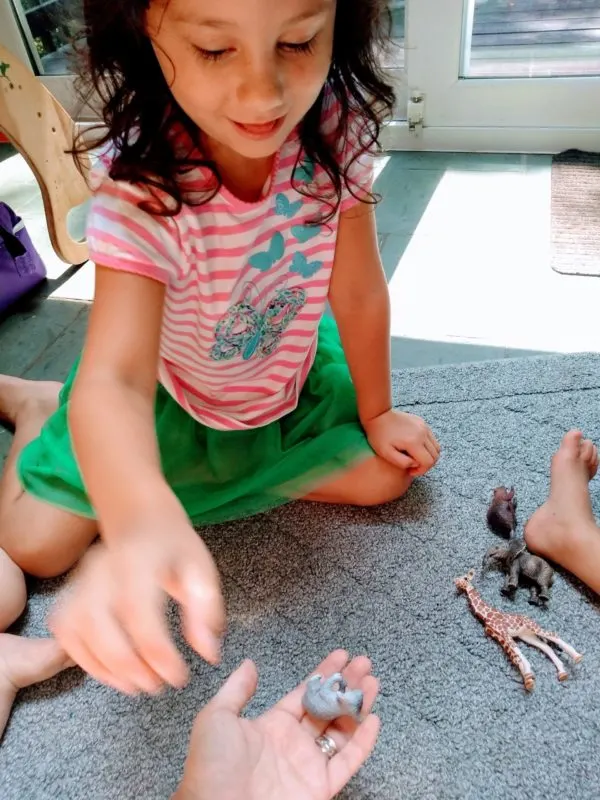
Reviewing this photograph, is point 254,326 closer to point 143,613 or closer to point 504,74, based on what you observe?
point 143,613

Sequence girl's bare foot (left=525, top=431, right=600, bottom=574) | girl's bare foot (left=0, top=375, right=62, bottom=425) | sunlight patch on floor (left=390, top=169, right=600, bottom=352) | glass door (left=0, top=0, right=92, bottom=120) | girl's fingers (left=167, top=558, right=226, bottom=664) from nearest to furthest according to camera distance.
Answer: girl's fingers (left=167, top=558, right=226, bottom=664) < girl's bare foot (left=525, top=431, right=600, bottom=574) < girl's bare foot (left=0, top=375, right=62, bottom=425) < sunlight patch on floor (left=390, top=169, right=600, bottom=352) < glass door (left=0, top=0, right=92, bottom=120)

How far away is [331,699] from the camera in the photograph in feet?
2.02

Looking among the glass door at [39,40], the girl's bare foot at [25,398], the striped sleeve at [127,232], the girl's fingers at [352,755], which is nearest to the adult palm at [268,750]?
the girl's fingers at [352,755]

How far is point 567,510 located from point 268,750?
423 mm

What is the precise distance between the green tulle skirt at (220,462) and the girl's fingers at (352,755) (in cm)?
29

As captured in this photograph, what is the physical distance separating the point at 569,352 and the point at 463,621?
0.51m

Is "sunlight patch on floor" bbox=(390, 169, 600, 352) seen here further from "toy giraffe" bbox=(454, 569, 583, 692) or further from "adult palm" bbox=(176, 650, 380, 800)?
"adult palm" bbox=(176, 650, 380, 800)

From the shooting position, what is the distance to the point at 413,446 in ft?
2.75

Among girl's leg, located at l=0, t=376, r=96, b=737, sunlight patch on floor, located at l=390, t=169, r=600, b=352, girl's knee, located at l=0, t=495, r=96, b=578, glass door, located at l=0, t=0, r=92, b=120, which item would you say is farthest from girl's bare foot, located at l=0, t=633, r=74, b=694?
glass door, located at l=0, t=0, r=92, b=120

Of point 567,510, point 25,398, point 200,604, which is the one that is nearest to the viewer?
point 200,604

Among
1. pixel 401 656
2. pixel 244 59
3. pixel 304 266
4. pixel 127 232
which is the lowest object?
pixel 401 656

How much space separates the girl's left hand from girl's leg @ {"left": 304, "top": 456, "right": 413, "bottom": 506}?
0.04 ft

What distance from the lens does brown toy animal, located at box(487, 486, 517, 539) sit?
2.67 ft

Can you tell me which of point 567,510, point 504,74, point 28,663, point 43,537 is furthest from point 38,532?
point 504,74
